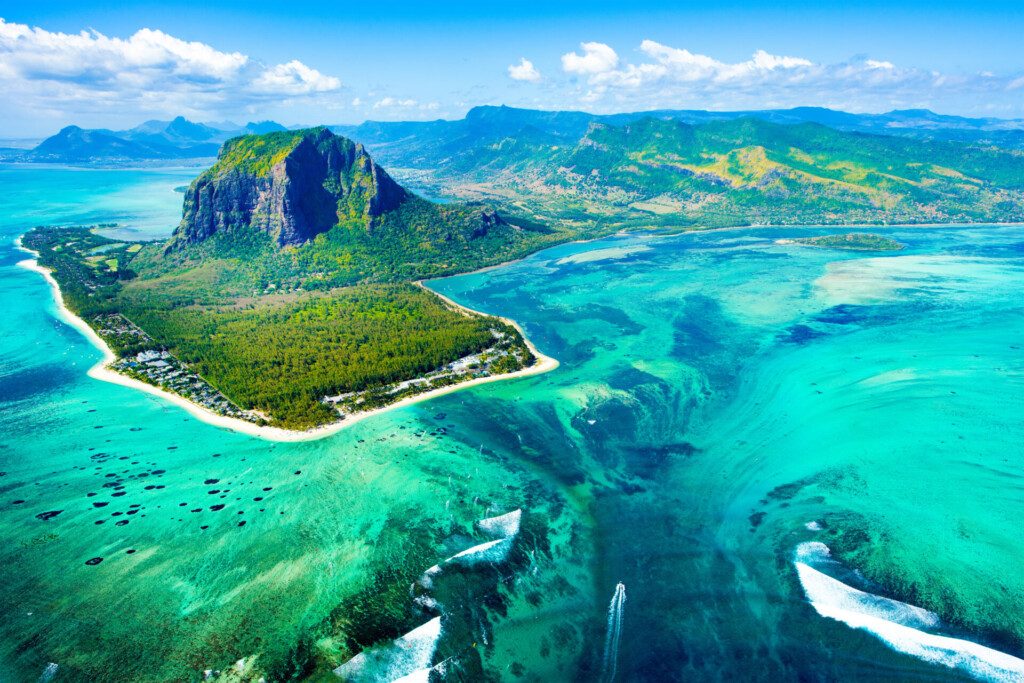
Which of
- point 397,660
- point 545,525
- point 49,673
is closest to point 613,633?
point 545,525

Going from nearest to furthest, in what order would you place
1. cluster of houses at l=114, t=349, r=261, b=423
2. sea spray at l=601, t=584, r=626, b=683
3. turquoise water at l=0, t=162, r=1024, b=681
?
sea spray at l=601, t=584, r=626, b=683 → turquoise water at l=0, t=162, r=1024, b=681 → cluster of houses at l=114, t=349, r=261, b=423

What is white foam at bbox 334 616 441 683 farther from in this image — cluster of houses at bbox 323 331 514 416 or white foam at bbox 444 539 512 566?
cluster of houses at bbox 323 331 514 416

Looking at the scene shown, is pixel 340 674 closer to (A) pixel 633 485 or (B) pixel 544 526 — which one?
(B) pixel 544 526

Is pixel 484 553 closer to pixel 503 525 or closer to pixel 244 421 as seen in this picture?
pixel 503 525

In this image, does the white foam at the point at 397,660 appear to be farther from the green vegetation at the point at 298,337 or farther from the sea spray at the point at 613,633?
the green vegetation at the point at 298,337

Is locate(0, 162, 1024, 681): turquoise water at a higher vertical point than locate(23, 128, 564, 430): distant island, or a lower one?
lower

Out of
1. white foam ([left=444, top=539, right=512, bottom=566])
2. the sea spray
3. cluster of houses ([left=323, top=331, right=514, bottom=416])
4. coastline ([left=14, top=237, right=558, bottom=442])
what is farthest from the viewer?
cluster of houses ([left=323, top=331, right=514, bottom=416])

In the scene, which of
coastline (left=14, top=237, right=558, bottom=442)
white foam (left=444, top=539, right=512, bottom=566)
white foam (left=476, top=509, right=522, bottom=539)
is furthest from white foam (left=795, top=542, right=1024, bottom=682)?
coastline (left=14, top=237, right=558, bottom=442)

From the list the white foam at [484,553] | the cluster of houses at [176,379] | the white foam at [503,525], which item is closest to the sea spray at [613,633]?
the white foam at [484,553]
